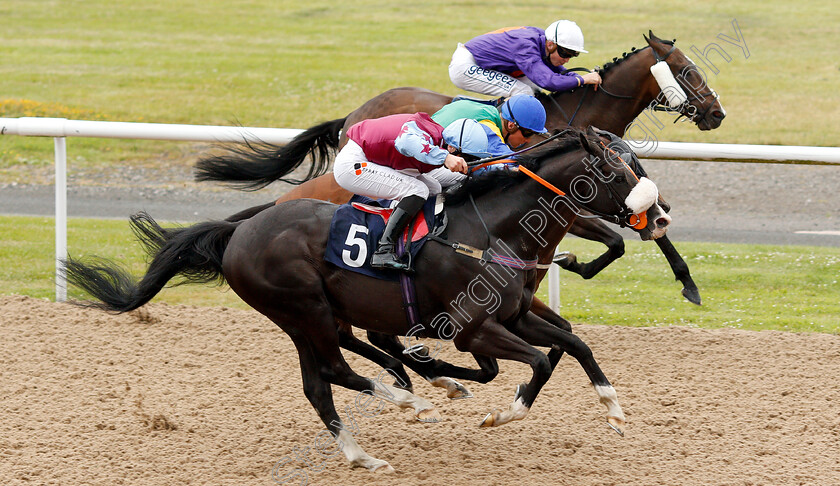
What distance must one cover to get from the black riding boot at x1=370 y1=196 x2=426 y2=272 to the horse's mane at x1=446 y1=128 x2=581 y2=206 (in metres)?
0.21

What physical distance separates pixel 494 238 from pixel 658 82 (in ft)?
7.43

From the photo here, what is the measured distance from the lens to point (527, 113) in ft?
14.9

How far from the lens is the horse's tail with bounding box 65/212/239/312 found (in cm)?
467

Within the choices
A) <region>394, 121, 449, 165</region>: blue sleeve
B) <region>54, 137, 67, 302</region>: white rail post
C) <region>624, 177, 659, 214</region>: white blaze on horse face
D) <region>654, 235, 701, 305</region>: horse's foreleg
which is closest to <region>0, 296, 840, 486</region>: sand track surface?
<region>54, 137, 67, 302</region>: white rail post

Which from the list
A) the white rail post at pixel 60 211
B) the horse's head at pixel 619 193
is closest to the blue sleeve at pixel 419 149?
the horse's head at pixel 619 193

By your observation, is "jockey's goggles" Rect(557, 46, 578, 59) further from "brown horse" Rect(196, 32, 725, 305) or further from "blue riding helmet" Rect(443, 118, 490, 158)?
"blue riding helmet" Rect(443, 118, 490, 158)

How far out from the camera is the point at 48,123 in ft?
22.3

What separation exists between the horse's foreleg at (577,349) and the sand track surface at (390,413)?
11.5 inches

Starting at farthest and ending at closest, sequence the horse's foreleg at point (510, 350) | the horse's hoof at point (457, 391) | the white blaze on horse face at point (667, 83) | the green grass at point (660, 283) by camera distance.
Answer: the green grass at point (660, 283) < the white blaze on horse face at point (667, 83) < the horse's hoof at point (457, 391) < the horse's foreleg at point (510, 350)

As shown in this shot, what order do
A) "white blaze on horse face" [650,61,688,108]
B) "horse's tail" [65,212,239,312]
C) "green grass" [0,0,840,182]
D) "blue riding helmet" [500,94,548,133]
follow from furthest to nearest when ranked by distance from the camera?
"green grass" [0,0,840,182], "white blaze on horse face" [650,61,688,108], "horse's tail" [65,212,239,312], "blue riding helmet" [500,94,548,133]

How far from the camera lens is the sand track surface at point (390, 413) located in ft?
14.2

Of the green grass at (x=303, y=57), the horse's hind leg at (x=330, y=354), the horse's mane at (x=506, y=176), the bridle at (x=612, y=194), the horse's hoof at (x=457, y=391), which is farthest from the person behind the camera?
the green grass at (x=303, y=57)

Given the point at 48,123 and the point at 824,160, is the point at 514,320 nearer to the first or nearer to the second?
the point at 824,160

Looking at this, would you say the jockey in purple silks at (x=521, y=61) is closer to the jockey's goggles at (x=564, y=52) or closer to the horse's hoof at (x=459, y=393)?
the jockey's goggles at (x=564, y=52)
